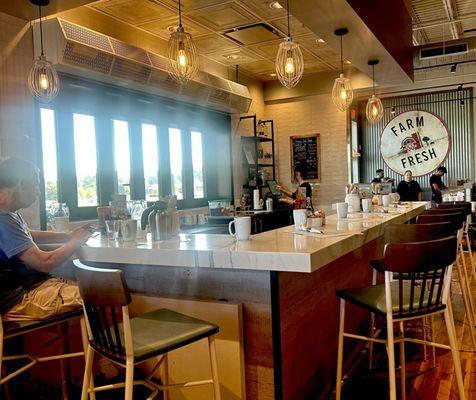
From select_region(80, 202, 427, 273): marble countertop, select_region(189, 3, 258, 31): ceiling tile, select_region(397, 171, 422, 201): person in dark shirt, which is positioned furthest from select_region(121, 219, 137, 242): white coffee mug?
select_region(397, 171, 422, 201): person in dark shirt

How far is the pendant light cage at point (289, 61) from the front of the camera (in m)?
3.50

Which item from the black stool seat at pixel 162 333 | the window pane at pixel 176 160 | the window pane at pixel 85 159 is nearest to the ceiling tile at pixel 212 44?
the window pane at pixel 176 160

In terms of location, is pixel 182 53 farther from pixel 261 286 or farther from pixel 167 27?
pixel 167 27

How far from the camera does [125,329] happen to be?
59.7 inches

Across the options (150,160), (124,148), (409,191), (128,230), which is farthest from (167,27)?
(409,191)

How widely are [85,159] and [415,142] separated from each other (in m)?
6.71

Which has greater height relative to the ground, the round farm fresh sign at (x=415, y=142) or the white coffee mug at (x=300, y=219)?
the round farm fresh sign at (x=415, y=142)

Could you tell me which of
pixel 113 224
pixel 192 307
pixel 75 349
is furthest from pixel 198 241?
pixel 75 349

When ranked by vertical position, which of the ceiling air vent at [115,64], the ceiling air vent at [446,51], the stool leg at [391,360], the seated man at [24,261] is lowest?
the stool leg at [391,360]

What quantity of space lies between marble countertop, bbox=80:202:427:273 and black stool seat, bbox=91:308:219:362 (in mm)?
236

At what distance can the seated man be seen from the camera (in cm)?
203

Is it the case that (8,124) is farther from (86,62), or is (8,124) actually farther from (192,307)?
(192,307)

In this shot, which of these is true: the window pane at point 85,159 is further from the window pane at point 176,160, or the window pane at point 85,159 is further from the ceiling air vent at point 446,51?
the ceiling air vent at point 446,51

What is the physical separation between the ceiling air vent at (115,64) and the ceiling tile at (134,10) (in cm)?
36
